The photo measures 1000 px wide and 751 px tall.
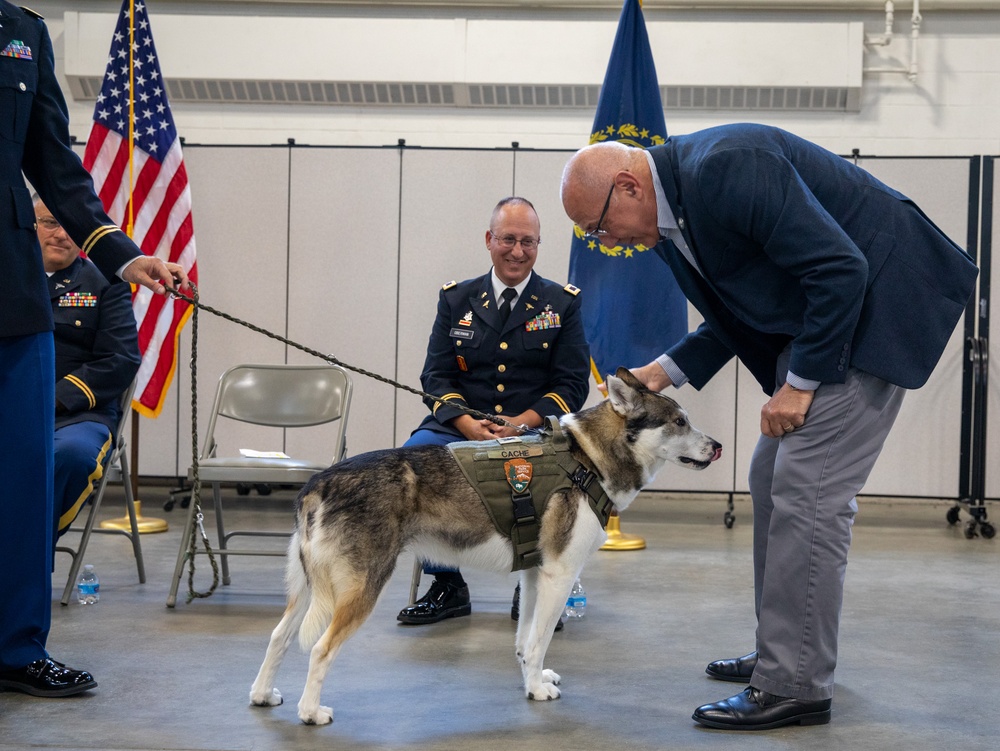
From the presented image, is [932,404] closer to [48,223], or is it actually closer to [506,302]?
[506,302]

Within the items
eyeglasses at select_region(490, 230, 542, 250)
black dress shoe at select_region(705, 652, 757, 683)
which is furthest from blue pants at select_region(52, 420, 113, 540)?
black dress shoe at select_region(705, 652, 757, 683)

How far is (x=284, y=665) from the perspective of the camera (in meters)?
3.44

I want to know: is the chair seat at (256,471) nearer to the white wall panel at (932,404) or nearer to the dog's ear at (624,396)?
the dog's ear at (624,396)

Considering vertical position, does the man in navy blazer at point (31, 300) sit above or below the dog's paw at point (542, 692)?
above

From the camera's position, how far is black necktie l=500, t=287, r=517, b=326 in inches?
168

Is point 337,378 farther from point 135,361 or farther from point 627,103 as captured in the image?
point 627,103

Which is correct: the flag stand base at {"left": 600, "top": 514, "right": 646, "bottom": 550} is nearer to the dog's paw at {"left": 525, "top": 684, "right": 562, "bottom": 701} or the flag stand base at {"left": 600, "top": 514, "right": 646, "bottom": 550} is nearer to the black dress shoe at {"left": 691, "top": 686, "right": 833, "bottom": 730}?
the dog's paw at {"left": 525, "top": 684, "right": 562, "bottom": 701}

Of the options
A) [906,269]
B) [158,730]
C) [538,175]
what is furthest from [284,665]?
[538,175]

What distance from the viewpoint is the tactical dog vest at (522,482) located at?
3035mm

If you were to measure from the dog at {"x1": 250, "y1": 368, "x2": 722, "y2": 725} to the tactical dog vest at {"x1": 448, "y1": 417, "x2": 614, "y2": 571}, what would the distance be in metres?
0.02

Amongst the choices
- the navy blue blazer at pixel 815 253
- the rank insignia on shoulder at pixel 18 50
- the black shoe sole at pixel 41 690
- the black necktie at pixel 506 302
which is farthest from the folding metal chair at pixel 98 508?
the navy blue blazer at pixel 815 253

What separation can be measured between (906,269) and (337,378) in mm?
2943

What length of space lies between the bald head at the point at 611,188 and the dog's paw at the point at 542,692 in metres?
1.42

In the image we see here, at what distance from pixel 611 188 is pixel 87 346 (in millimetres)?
2881
